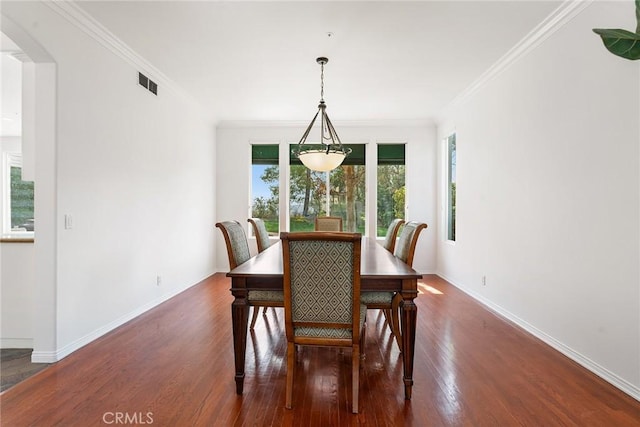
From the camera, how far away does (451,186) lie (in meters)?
5.38

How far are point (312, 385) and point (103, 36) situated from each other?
10.9ft

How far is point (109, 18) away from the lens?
8.91 feet

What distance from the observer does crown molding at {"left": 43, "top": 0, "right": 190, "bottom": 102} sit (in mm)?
2488

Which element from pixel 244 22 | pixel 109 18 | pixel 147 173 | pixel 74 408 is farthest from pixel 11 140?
pixel 74 408

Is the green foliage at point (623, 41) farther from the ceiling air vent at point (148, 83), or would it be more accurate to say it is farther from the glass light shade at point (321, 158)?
the ceiling air vent at point (148, 83)

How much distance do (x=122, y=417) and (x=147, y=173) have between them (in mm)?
2633

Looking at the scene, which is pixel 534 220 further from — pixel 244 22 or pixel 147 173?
pixel 147 173

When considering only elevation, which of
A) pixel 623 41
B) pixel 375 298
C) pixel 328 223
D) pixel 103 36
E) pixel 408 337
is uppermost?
pixel 103 36

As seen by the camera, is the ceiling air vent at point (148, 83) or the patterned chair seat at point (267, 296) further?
the ceiling air vent at point (148, 83)

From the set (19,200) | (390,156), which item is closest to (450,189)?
(390,156)

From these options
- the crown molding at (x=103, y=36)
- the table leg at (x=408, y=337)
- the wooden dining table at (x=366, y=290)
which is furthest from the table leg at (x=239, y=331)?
the crown molding at (x=103, y=36)

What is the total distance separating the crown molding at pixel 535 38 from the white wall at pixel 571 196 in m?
0.05

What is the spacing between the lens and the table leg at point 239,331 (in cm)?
205

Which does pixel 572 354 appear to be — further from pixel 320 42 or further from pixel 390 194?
pixel 390 194
